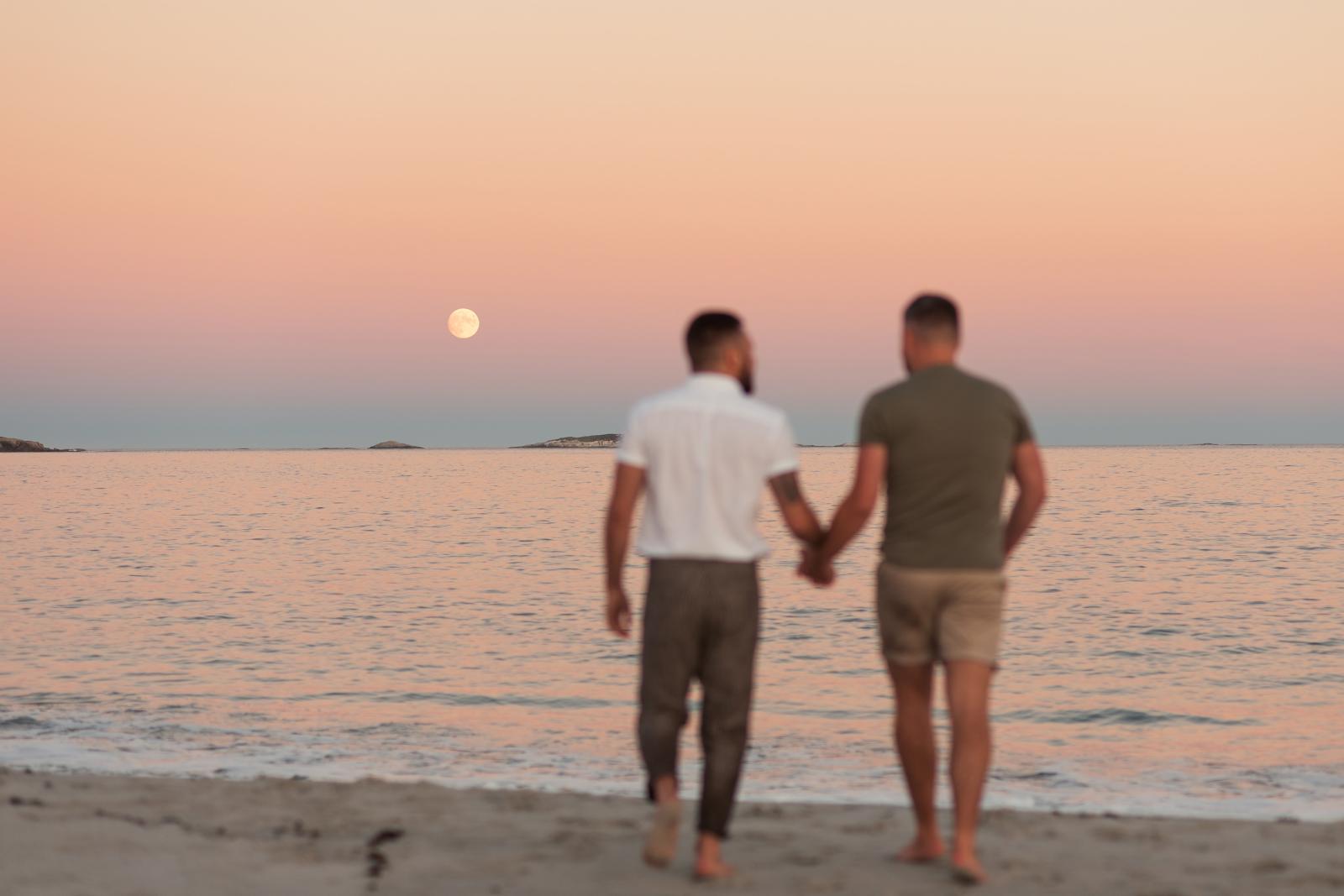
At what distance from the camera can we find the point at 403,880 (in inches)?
218

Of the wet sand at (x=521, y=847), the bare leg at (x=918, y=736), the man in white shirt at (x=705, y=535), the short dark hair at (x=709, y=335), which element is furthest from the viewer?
the wet sand at (x=521, y=847)

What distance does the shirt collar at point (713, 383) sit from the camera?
516 cm

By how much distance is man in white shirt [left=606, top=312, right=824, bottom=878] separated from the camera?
5082mm

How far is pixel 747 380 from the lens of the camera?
537 cm

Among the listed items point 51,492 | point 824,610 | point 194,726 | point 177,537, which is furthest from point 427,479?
point 194,726

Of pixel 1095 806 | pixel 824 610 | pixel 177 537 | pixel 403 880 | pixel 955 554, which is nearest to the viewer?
pixel 955 554

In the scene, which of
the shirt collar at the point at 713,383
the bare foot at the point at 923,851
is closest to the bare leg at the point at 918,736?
the bare foot at the point at 923,851

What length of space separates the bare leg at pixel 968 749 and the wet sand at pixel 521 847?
168mm

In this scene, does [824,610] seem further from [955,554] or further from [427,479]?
[427,479]

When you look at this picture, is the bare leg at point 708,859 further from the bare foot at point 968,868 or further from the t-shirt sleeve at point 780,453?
the t-shirt sleeve at point 780,453

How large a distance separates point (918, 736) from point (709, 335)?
1.86 meters

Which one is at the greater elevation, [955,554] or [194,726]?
[955,554]

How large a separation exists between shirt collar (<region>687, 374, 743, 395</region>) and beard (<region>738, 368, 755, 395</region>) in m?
0.10

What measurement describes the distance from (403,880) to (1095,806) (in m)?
5.26
